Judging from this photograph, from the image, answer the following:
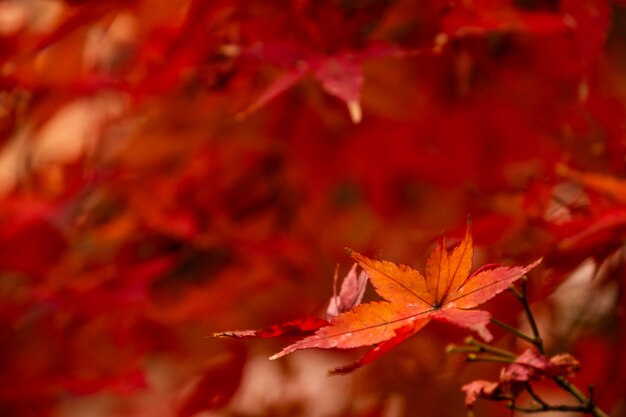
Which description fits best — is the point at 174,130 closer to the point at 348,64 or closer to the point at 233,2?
the point at 233,2

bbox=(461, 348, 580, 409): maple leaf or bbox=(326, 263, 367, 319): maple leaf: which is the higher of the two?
bbox=(326, 263, 367, 319): maple leaf

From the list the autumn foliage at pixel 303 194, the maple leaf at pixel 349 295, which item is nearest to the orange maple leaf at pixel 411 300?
the maple leaf at pixel 349 295

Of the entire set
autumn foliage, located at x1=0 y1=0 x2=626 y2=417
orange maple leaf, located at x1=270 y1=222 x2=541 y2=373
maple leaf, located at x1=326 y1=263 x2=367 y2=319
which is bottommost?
autumn foliage, located at x1=0 y1=0 x2=626 y2=417

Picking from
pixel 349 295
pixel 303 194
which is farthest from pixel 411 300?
pixel 303 194

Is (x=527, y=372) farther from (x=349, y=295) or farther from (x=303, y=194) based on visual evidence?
(x=303, y=194)

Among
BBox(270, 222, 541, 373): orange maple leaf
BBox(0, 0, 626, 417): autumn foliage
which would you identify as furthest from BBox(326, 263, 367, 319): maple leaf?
BBox(0, 0, 626, 417): autumn foliage

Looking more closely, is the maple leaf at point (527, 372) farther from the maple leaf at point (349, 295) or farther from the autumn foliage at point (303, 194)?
the autumn foliage at point (303, 194)

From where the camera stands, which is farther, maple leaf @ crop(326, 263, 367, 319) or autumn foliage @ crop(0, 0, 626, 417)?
autumn foliage @ crop(0, 0, 626, 417)

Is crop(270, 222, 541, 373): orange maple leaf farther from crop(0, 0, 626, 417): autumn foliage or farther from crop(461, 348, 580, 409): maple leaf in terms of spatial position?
crop(0, 0, 626, 417): autumn foliage

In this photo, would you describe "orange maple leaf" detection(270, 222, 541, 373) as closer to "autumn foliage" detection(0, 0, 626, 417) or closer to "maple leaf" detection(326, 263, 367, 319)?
"maple leaf" detection(326, 263, 367, 319)
